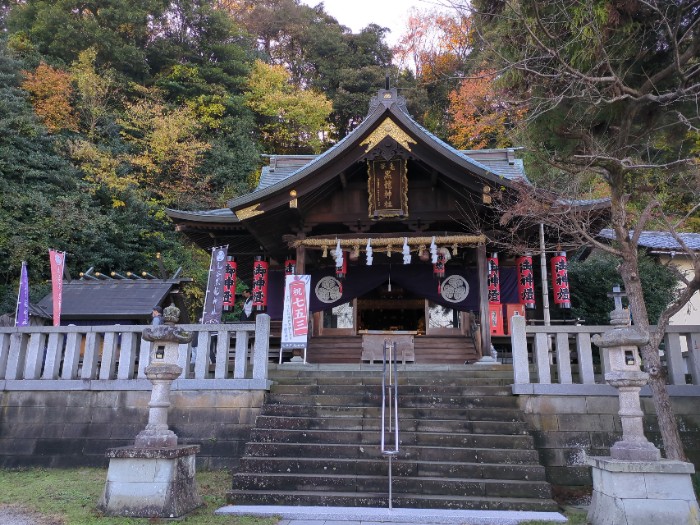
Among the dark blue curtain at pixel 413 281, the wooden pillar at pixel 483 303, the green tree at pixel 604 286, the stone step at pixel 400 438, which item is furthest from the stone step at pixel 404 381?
the green tree at pixel 604 286

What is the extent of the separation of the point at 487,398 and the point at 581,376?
1.52 meters

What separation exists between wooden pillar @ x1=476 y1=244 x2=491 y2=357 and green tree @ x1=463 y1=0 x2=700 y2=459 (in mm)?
2829

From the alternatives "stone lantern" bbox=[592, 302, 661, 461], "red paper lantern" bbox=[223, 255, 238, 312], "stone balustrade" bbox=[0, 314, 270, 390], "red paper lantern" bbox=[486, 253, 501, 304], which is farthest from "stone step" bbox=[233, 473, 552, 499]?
"red paper lantern" bbox=[223, 255, 238, 312]

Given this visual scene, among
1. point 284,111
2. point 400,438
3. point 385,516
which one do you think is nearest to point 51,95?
point 284,111

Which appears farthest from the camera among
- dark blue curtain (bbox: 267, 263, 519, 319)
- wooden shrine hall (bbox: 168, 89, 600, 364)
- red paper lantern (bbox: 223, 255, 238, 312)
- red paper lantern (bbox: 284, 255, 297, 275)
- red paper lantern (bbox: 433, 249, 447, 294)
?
red paper lantern (bbox: 223, 255, 238, 312)

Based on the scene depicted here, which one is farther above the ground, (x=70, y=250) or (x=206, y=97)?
(x=206, y=97)

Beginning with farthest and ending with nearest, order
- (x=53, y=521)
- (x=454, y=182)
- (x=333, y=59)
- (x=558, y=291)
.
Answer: (x=333, y=59), (x=558, y=291), (x=454, y=182), (x=53, y=521)

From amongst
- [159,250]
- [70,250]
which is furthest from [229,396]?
[159,250]

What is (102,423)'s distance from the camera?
8.41 metres

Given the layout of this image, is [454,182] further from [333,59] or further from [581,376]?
[333,59]

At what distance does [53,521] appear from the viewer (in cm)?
551

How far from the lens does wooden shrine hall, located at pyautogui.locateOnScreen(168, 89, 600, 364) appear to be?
413 inches

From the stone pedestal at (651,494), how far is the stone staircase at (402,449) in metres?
1.11

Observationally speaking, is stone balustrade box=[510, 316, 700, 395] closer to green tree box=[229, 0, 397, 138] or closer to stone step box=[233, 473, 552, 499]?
stone step box=[233, 473, 552, 499]
